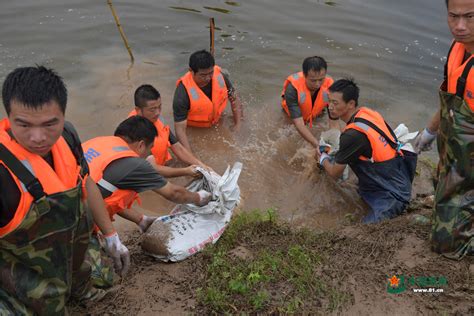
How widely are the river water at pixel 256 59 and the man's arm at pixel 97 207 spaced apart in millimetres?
1957

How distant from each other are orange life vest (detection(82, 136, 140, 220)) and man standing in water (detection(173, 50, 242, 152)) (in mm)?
2093

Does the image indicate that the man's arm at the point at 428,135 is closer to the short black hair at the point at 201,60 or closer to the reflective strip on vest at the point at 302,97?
the reflective strip on vest at the point at 302,97

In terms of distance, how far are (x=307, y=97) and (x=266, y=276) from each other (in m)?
3.54

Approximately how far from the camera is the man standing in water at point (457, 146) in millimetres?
2984

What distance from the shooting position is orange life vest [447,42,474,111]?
118 inches

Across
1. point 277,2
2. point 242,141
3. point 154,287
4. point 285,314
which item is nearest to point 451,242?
point 285,314

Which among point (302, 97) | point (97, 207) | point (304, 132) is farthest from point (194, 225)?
point (302, 97)

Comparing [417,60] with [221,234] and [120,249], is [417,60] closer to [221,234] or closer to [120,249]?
[221,234]

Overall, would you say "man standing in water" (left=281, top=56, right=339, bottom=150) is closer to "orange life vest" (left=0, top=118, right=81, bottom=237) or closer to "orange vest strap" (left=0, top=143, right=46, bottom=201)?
"orange life vest" (left=0, top=118, right=81, bottom=237)

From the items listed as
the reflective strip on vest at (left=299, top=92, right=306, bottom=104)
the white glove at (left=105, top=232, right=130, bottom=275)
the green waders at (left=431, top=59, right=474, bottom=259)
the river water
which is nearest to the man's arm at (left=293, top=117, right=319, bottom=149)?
the river water

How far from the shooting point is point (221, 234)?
12.8 feet

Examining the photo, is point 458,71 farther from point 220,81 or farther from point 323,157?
point 220,81

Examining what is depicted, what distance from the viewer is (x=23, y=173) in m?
2.24

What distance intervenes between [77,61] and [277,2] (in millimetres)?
4486
